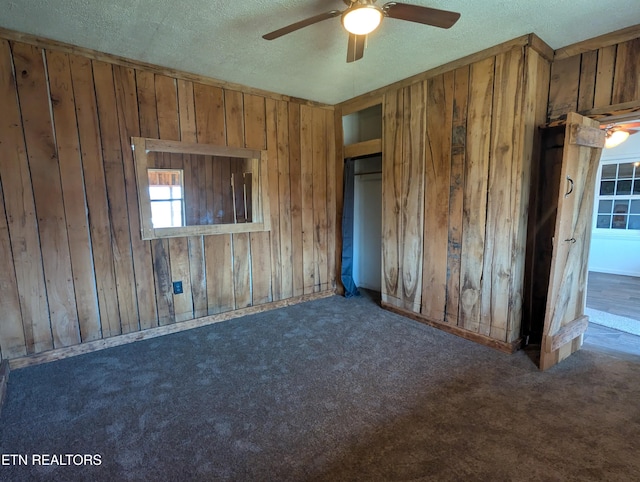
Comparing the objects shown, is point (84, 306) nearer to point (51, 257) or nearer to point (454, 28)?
point (51, 257)

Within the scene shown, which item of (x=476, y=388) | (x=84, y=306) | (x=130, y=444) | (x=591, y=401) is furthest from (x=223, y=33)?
(x=591, y=401)

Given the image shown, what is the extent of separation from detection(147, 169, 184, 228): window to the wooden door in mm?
3154

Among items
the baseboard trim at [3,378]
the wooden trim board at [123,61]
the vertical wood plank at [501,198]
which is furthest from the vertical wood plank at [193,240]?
the vertical wood plank at [501,198]

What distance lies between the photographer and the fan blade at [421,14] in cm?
172

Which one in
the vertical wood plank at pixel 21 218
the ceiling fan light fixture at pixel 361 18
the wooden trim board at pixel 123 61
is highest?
the wooden trim board at pixel 123 61

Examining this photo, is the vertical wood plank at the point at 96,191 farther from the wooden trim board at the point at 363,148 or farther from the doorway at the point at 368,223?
the doorway at the point at 368,223

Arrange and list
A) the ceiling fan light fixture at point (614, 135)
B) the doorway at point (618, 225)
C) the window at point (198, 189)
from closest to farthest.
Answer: the window at point (198, 189)
the ceiling fan light fixture at point (614, 135)
the doorway at point (618, 225)

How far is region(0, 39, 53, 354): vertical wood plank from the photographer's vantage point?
7.70 feet

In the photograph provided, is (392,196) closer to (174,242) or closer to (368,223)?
(368,223)

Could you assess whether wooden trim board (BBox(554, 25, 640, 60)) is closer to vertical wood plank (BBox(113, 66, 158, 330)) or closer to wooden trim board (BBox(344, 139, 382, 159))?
wooden trim board (BBox(344, 139, 382, 159))

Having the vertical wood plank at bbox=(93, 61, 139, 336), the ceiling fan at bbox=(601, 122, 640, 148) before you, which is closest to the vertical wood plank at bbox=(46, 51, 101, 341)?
the vertical wood plank at bbox=(93, 61, 139, 336)

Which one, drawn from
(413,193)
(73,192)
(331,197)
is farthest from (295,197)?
(73,192)

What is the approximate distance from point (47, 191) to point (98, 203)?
0.34 meters

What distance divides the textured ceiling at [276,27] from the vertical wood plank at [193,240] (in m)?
0.23
